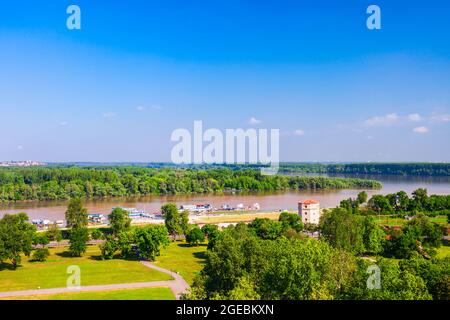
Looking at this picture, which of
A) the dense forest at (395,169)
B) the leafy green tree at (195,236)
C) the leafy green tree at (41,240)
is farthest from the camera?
the dense forest at (395,169)

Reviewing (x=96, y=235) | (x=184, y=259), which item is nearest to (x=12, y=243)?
(x=96, y=235)

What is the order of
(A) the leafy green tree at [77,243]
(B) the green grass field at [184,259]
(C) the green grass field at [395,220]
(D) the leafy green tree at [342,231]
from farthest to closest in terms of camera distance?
1. (C) the green grass field at [395,220]
2. (A) the leafy green tree at [77,243]
3. (D) the leafy green tree at [342,231]
4. (B) the green grass field at [184,259]

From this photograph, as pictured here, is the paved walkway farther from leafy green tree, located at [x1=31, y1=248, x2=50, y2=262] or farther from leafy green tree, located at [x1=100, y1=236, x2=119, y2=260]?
leafy green tree, located at [x1=31, y1=248, x2=50, y2=262]

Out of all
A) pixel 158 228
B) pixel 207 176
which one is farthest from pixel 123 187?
pixel 158 228

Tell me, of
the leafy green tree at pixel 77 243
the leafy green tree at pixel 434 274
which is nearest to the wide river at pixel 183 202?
the leafy green tree at pixel 77 243

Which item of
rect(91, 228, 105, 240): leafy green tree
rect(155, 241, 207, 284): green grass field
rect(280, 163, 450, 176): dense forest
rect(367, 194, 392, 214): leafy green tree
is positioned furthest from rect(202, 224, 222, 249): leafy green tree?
rect(280, 163, 450, 176): dense forest

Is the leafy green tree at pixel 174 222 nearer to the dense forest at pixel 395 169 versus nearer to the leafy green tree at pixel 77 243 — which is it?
the leafy green tree at pixel 77 243

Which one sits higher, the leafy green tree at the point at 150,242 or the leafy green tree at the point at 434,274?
the leafy green tree at the point at 434,274
